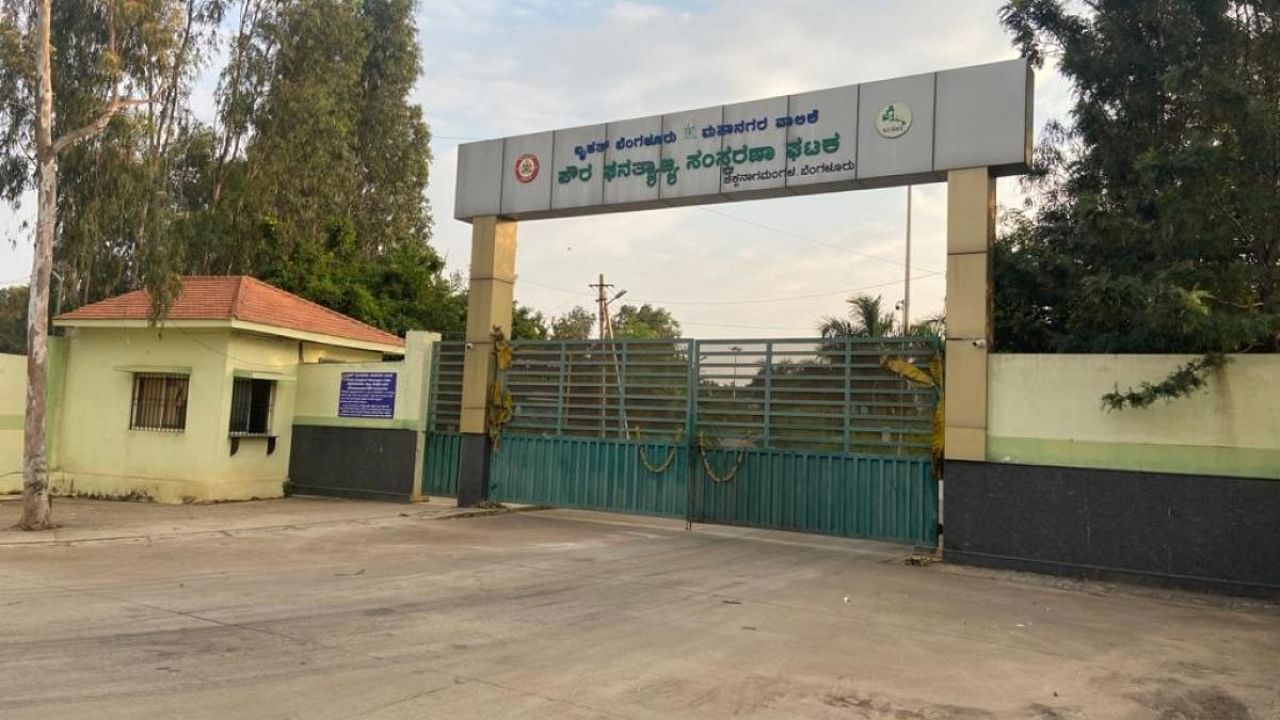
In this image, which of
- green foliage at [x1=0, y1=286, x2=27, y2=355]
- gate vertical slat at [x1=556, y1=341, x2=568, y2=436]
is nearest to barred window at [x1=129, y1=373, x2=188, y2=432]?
gate vertical slat at [x1=556, y1=341, x2=568, y2=436]

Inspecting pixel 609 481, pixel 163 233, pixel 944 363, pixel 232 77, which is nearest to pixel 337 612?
pixel 609 481

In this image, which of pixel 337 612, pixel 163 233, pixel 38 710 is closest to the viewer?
pixel 38 710

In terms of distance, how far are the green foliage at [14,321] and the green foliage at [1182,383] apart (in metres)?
51.1

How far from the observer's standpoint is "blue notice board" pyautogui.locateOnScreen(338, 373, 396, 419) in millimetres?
16031

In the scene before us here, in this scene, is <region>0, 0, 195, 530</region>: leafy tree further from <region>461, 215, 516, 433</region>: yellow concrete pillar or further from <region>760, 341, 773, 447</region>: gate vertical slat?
<region>760, 341, 773, 447</region>: gate vertical slat

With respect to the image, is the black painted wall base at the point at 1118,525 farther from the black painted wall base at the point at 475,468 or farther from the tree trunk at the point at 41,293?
the tree trunk at the point at 41,293

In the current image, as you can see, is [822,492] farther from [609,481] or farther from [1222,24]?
[1222,24]

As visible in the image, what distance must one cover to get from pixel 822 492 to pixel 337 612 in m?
7.08

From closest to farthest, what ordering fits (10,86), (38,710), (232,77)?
(38,710) < (10,86) < (232,77)

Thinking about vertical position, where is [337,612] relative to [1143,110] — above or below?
below

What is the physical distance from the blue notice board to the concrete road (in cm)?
547

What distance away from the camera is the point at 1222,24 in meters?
10.2

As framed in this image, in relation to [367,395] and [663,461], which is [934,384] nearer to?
[663,461]

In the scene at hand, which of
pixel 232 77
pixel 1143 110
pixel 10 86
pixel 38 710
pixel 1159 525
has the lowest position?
pixel 38 710
